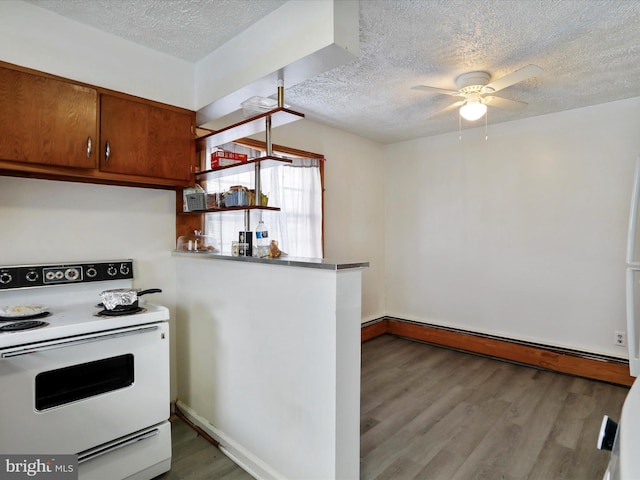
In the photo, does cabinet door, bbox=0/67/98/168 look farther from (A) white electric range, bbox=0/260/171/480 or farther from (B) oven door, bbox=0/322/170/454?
(B) oven door, bbox=0/322/170/454

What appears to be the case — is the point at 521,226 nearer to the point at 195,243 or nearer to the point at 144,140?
the point at 195,243

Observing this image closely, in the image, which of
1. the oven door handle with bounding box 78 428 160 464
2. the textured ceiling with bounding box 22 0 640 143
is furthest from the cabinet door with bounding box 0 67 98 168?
the oven door handle with bounding box 78 428 160 464

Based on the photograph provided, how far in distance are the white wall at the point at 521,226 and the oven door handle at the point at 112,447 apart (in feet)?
11.0

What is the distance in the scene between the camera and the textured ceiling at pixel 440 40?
1.88m

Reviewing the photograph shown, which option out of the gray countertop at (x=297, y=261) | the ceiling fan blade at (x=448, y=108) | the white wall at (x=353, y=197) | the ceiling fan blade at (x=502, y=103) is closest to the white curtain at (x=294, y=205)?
the white wall at (x=353, y=197)

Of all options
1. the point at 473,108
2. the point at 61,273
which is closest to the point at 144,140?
the point at 61,273

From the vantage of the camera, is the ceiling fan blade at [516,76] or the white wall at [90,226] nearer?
the white wall at [90,226]

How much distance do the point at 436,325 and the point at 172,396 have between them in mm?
2988

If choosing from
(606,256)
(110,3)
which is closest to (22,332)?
(110,3)

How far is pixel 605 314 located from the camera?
321 cm

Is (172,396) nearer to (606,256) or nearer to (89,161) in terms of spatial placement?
(89,161)

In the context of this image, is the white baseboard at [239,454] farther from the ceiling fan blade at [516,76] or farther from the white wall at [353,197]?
the ceiling fan blade at [516,76]

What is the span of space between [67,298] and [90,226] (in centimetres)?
45

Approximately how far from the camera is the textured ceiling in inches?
73.8
